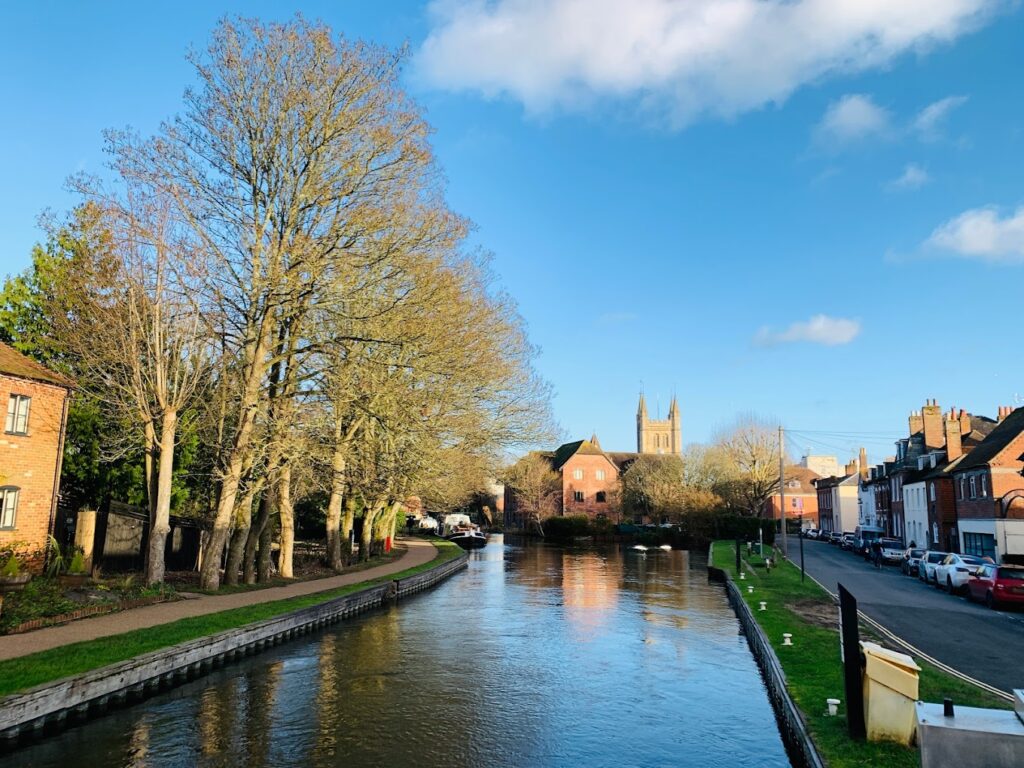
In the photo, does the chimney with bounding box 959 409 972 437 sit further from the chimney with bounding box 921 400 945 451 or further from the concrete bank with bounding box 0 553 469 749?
the concrete bank with bounding box 0 553 469 749

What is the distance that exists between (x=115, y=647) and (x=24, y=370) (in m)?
12.6

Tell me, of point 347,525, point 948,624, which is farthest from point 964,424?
point 347,525

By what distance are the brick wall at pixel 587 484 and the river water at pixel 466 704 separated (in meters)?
70.3

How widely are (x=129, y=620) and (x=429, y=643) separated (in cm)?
690

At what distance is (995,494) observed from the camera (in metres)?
39.0

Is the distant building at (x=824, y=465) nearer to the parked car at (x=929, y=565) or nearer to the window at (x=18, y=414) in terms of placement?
the parked car at (x=929, y=565)

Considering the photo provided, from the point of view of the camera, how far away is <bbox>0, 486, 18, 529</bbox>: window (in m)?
20.8

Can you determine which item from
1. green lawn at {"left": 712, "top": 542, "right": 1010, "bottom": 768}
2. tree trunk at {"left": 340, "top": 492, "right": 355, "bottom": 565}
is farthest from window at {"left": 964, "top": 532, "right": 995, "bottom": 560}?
tree trunk at {"left": 340, "top": 492, "right": 355, "bottom": 565}

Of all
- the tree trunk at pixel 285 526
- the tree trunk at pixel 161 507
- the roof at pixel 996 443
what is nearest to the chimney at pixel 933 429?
the roof at pixel 996 443

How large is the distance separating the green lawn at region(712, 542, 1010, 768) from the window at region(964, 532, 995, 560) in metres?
19.7

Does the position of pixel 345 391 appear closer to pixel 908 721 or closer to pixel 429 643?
pixel 429 643

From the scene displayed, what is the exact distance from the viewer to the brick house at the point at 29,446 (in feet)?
69.3

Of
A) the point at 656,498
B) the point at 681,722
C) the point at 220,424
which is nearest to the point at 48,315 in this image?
the point at 220,424

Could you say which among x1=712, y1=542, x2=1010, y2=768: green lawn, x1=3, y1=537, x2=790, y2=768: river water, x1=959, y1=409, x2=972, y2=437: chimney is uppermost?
x1=959, y1=409, x2=972, y2=437: chimney
